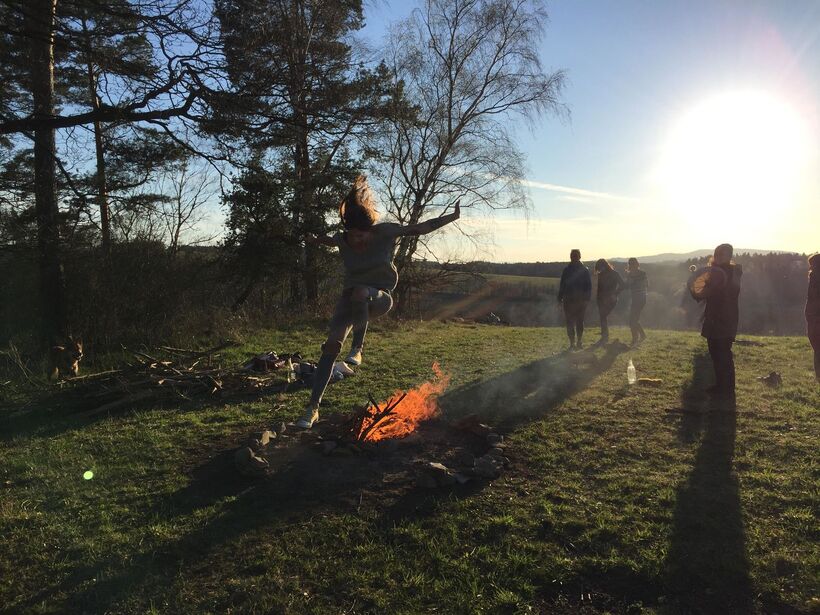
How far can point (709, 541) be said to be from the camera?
10.5ft

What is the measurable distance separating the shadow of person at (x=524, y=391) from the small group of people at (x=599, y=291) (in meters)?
1.21

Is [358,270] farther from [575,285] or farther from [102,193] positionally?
[102,193]

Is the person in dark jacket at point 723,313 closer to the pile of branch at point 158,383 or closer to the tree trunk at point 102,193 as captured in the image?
the pile of branch at point 158,383

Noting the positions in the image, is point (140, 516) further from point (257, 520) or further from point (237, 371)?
point (237, 371)

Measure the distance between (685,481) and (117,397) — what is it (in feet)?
21.4

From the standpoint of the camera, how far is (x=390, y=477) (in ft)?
13.7

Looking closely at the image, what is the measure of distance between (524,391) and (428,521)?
3944 millimetres

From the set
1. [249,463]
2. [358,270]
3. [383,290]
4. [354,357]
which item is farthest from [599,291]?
[249,463]

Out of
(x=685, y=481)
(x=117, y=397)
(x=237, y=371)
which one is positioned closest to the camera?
(x=685, y=481)

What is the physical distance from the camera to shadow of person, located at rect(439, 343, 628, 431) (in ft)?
19.8

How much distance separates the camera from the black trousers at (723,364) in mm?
6625

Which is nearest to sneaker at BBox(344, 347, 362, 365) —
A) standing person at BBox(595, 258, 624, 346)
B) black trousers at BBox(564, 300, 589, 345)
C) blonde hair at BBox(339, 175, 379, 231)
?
blonde hair at BBox(339, 175, 379, 231)

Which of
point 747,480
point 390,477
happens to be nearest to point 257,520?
point 390,477

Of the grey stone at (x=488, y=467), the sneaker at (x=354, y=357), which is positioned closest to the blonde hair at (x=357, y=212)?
the sneaker at (x=354, y=357)
